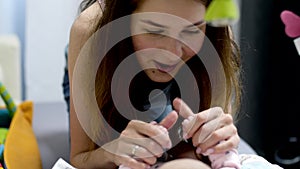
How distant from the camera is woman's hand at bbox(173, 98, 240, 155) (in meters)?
0.74

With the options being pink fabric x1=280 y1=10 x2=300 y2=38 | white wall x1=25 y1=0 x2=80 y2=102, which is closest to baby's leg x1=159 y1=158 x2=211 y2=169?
pink fabric x1=280 y1=10 x2=300 y2=38

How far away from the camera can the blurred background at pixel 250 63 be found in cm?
190

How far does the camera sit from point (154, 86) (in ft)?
3.18

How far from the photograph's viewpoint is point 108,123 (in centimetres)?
95

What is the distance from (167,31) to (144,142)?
0.55 ft

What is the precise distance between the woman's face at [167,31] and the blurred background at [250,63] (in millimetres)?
972

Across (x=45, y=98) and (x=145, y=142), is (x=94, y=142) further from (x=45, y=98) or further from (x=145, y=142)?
(x=45, y=98)

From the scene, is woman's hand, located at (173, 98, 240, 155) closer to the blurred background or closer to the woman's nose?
the woman's nose

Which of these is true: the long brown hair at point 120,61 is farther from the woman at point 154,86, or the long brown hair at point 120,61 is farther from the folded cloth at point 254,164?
the folded cloth at point 254,164

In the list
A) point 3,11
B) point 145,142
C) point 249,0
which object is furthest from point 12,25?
point 145,142

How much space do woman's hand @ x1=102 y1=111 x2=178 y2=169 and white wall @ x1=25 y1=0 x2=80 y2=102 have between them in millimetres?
1431

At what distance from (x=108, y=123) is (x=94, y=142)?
0.05 metres

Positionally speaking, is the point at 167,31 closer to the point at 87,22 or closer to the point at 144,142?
the point at 144,142

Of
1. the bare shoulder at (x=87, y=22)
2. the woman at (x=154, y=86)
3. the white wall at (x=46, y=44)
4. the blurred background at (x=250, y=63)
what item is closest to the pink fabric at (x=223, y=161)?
the woman at (x=154, y=86)
